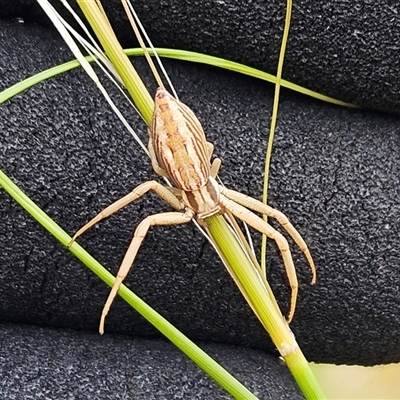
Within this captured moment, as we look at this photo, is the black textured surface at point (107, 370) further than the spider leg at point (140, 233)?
Yes

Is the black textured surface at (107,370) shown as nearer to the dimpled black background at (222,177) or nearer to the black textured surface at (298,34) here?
the dimpled black background at (222,177)

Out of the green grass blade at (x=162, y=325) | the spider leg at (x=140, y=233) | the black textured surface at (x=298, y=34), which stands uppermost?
the black textured surface at (x=298, y=34)

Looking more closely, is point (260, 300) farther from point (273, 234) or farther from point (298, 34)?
point (298, 34)

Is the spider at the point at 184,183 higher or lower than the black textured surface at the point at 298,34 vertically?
lower

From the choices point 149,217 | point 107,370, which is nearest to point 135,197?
point 149,217

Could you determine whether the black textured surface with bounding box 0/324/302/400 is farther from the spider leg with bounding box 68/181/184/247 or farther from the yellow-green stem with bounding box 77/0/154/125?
the yellow-green stem with bounding box 77/0/154/125

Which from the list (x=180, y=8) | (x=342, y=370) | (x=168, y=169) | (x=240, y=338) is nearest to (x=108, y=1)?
(x=180, y=8)

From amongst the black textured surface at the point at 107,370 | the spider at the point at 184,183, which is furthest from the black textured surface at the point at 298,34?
the black textured surface at the point at 107,370
